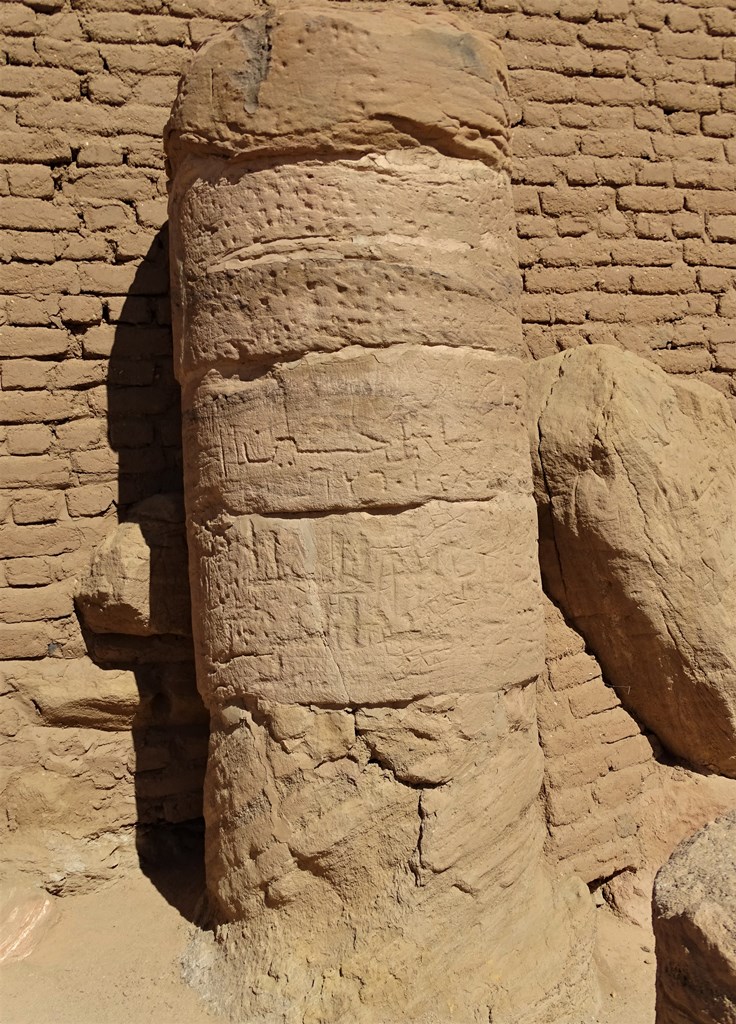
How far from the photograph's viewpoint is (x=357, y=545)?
3.15m

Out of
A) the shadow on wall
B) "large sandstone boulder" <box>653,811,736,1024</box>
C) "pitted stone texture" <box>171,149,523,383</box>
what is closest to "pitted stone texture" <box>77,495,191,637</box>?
the shadow on wall

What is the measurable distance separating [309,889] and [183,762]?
125cm

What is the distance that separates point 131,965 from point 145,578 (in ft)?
4.83

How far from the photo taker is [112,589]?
3.95 metres

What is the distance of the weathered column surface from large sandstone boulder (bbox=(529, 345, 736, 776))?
2.22 feet

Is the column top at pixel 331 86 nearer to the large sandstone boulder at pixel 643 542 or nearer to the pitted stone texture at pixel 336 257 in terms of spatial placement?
the pitted stone texture at pixel 336 257

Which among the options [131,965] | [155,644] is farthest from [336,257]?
[131,965]

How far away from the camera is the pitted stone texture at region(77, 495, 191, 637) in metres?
3.94

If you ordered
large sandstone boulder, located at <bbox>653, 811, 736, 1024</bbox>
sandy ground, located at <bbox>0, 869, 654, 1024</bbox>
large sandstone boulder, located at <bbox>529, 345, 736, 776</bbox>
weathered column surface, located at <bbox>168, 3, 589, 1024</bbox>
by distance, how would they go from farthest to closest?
large sandstone boulder, located at <bbox>529, 345, 736, 776</bbox>, sandy ground, located at <bbox>0, 869, 654, 1024</bbox>, weathered column surface, located at <bbox>168, 3, 589, 1024</bbox>, large sandstone boulder, located at <bbox>653, 811, 736, 1024</bbox>

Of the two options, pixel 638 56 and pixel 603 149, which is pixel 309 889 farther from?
A: pixel 638 56

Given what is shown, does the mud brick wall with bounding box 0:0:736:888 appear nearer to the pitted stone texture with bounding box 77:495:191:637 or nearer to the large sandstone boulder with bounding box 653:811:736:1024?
the pitted stone texture with bounding box 77:495:191:637

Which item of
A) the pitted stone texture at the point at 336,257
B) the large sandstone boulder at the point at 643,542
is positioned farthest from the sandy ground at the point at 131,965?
the pitted stone texture at the point at 336,257

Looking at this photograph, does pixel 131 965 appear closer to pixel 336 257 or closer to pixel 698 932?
pixel 698 932

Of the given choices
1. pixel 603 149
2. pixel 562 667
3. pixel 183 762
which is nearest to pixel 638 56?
pixel 603 149
